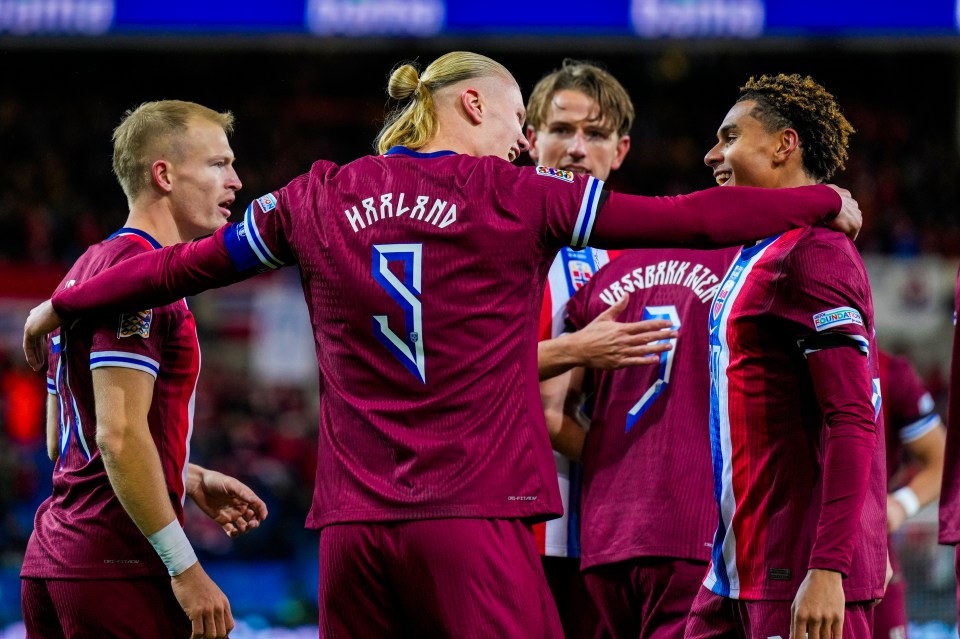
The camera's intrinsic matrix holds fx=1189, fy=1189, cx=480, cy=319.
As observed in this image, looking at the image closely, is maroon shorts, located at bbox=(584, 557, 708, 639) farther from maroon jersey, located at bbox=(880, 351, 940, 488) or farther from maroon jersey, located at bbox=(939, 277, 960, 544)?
maroon jersey, located at bbox=(880, 351, 940, 488)

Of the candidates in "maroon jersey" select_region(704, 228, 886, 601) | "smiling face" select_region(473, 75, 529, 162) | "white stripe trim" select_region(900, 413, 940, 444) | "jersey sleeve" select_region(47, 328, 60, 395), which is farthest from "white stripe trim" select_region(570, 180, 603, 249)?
"white stripe trim" select_region(900, 413, 940, 444)

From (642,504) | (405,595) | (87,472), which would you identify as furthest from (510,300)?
(87,472)

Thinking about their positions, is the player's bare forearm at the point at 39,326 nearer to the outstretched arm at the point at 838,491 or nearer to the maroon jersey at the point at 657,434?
the maroon jersey at the point at 657,434

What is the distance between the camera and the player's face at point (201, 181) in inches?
147

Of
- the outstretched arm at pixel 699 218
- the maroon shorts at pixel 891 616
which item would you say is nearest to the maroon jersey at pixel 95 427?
the outstretched arm at pixel 699 218

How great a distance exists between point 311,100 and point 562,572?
15.9 meters

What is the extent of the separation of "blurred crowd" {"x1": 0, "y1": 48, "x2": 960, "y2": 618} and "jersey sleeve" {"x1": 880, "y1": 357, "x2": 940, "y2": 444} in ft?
24.7

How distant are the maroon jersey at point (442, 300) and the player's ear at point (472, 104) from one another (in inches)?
9.8

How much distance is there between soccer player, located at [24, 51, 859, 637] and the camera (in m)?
2.78

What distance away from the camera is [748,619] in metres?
3.11

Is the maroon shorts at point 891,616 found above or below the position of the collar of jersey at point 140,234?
below

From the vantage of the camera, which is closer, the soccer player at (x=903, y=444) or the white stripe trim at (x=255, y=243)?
the white stripe trim at (x=255, y=243)

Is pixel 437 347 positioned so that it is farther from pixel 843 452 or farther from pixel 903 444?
pixel 903 444

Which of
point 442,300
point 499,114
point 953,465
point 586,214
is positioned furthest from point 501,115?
point 953,465
